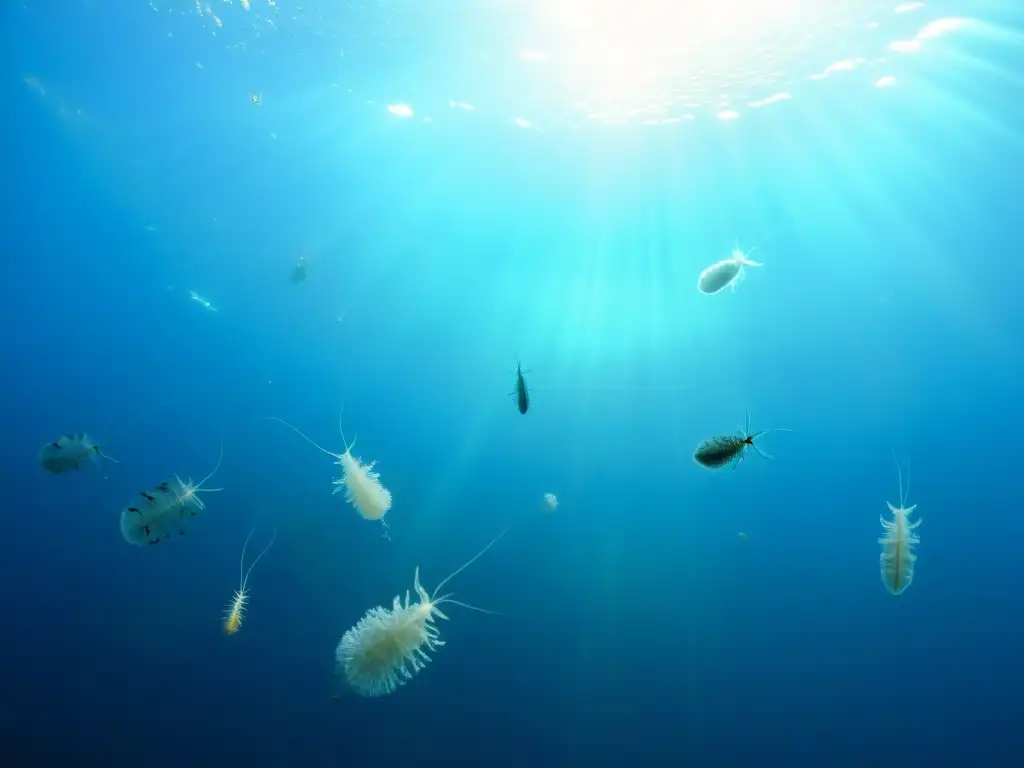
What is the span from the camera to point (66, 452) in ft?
24.6

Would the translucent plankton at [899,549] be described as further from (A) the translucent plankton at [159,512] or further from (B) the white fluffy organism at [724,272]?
(A) the translucent plankton at [159,512]

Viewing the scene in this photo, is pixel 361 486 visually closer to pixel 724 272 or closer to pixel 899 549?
pixel 724 272

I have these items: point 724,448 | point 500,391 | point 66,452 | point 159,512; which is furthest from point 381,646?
point 500,391

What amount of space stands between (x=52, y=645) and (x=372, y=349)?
14.9 m

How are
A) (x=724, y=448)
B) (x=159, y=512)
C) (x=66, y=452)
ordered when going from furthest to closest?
(x=66, y=452) → (x=159, y=512) → (x=724, y=448)

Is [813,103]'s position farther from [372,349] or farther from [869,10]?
[372,349]

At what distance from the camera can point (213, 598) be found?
17.8 meters

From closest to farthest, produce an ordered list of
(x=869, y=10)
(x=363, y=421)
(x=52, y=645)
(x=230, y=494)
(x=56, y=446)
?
1. (x=56, y=446)
2. (x=869, y=10)
3. (x=52, y=645)
4. (x=230, y=494)
5. (x=363, y=421)

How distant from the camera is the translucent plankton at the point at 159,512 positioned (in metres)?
6.62

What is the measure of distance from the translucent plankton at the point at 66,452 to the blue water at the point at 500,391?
797cm

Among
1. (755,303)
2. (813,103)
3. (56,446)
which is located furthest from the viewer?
(755,303)

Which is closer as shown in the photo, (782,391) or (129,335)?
(129,335)

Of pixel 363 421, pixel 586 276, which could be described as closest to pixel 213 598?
pixel 363 421

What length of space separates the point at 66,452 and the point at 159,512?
7.19 ft
